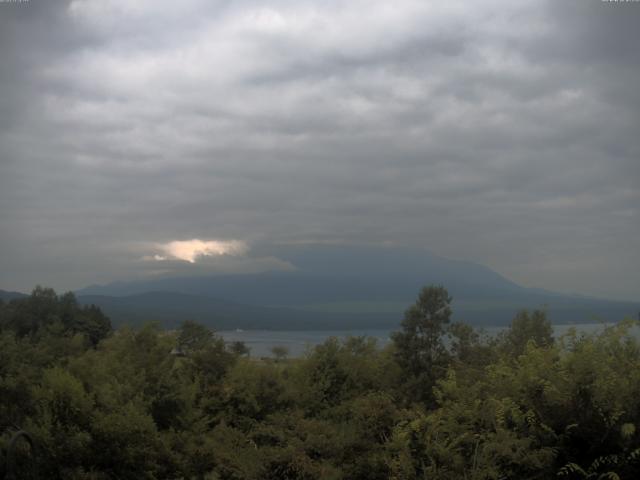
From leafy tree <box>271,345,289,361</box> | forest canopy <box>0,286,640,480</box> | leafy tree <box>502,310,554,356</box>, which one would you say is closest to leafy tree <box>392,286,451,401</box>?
leafy tree <box>502,310,554,356</box>

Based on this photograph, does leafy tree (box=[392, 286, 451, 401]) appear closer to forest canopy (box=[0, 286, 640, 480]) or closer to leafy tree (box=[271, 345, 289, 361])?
leafy tree (box=[271, 345, 289, 361])

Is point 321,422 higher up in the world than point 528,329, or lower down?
lower down

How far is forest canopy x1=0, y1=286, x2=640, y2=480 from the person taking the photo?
750 centimetres

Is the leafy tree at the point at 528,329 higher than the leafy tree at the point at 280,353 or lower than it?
higher

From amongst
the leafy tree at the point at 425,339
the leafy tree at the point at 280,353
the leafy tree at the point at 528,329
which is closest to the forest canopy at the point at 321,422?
the leafy tree at the point at 280,353

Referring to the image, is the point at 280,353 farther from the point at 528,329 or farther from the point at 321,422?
the point at 321,422

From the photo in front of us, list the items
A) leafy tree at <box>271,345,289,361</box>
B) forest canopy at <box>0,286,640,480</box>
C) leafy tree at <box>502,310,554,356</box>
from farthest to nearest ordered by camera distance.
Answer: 1. leafy tree at <box>502,310,554,356</box>
2. leafy tree at <box>271,345,289,361</box>
3. forest canopy at <box>0,286,640,480</box>

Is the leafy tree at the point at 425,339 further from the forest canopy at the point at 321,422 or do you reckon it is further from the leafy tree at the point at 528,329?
the forest canopy at the point at 321,422

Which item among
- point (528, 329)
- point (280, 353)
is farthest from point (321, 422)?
point (528, 329)

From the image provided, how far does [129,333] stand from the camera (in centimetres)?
1919

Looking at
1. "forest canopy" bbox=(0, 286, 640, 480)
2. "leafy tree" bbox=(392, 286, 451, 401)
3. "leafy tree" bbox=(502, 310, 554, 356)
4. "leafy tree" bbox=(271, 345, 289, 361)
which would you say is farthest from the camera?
"leafy tree" bbox=(502, 310, 554, 356)

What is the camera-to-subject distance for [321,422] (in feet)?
39.1

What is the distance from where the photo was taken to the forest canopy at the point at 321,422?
24.6ft

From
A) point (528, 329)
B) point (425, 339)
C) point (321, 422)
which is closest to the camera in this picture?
point (321, 422)
